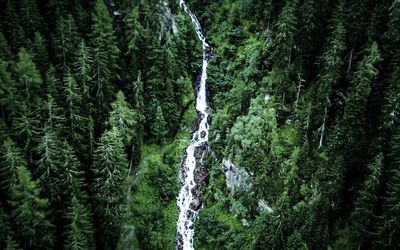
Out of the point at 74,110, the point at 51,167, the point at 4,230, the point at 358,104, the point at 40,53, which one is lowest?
the point at 4,230

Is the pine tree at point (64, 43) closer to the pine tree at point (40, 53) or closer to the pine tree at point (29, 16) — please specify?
the pine tree at point (40, 53)

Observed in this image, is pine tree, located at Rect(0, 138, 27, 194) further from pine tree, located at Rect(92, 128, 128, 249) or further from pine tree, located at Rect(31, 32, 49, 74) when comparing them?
pine tree, located at Rect(31, 32, 49, 74)

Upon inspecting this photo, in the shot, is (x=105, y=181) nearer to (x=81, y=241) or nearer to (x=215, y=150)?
(x=81, y=241)

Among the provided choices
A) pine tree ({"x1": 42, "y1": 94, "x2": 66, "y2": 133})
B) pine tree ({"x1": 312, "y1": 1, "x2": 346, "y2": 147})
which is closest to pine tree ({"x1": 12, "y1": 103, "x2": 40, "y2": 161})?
pine tree ({"x1": 42, "y1": 94, "x2": 66, "y2": 133})

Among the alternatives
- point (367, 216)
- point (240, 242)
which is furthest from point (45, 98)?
point (367, 216)

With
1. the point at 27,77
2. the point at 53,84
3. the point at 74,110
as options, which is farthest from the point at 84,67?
the point at 27,77

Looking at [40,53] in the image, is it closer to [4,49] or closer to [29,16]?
[4,49]
